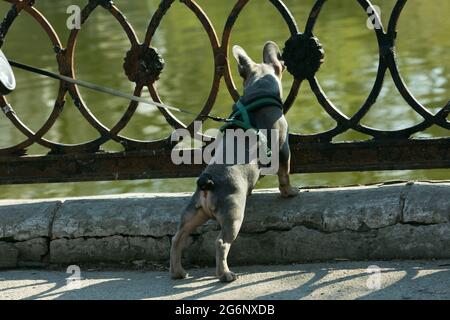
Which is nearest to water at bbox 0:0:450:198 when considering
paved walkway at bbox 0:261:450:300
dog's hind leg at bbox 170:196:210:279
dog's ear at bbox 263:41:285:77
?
dog's ear at bbox 263:41:285:77

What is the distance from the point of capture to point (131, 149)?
594cm

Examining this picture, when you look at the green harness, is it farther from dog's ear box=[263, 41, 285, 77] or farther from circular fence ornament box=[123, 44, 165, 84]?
circular fence ornament box=[123, 44, 165, 84]

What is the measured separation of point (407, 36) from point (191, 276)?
326 inches

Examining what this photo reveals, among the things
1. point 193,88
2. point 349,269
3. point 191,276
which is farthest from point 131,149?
point 193,88

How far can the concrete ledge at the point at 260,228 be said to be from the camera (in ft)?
17.5

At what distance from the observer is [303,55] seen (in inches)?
225

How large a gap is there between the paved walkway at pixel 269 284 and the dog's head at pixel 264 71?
2.90ft

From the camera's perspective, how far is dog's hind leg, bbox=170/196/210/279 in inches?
208

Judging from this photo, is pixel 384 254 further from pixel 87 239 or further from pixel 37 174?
pixel 37 174

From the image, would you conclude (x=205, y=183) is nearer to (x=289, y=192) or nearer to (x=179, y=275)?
(x=179, y=275)

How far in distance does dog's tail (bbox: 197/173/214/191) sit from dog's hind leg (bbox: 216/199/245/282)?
112 mm

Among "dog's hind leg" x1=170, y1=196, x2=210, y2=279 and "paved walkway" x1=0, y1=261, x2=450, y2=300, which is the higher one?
"dog's hind leg" x1=170, y1=196, x2=210, y2=279

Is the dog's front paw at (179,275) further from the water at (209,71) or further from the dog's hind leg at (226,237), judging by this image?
the water at (209,71)

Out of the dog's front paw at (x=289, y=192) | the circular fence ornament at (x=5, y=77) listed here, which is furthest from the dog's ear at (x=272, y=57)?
the circular fence ornament at (x=5, y=77)
